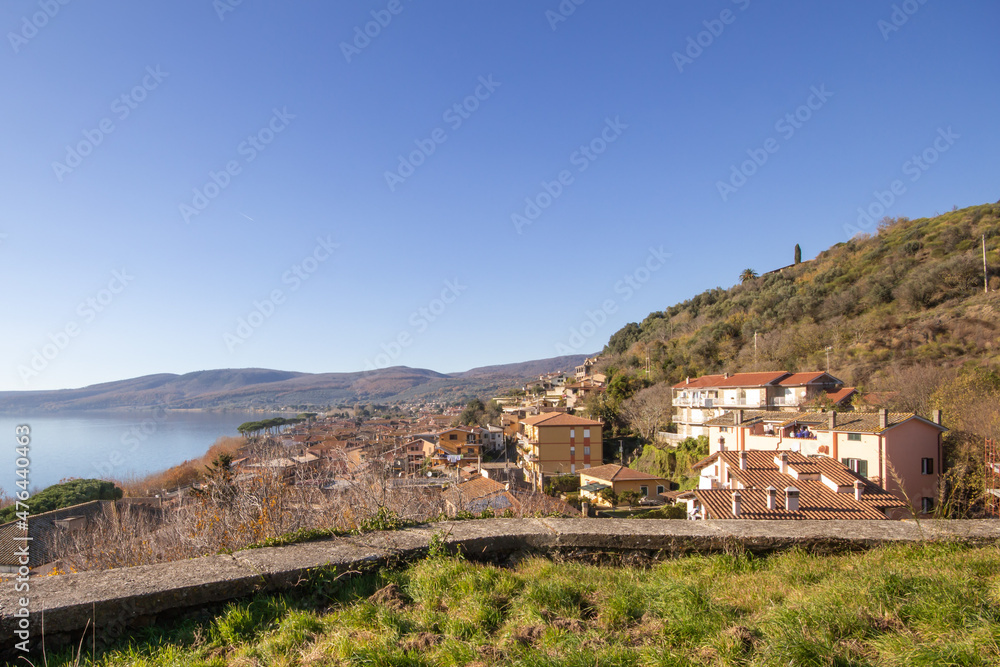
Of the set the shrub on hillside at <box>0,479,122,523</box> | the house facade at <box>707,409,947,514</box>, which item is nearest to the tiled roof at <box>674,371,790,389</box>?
the house facade at <box>707,409,947,514</box>

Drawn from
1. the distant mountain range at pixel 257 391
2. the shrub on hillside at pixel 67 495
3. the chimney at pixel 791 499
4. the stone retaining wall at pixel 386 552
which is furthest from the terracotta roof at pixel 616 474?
the distant mountain range at pixel 257 391

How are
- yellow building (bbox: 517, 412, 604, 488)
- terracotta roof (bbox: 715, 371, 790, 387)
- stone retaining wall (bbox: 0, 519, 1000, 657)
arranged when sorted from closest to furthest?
stone retaining wall (bbox: 0, 519, 1000, 657)
terracotta roof (bbox: 715, 371, 790, 387)
yellow building (bbox: 517, 412, 604, 488)

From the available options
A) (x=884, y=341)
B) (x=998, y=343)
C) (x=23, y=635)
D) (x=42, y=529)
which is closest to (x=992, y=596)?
(x=23, y=635)

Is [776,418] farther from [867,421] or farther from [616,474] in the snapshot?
[616,474]

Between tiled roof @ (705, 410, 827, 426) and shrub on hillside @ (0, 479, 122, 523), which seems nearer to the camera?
shrub on hillside @ (0, 479, 122, 523)

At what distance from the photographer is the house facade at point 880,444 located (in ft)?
55.5

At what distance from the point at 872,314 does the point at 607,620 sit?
134 feet

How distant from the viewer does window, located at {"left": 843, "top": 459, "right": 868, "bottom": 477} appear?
18.2 metres

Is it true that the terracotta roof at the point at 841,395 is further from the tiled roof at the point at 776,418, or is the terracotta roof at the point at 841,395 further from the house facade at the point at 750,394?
the tiled roof at the point at 776,418

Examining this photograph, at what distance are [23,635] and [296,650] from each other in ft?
4.03

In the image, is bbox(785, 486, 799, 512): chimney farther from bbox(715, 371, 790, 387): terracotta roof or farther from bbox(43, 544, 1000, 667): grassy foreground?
bbox(715, 371, 790, 387): terracotta roof

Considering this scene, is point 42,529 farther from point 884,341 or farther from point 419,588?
point 884,341

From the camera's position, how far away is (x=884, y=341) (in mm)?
31422

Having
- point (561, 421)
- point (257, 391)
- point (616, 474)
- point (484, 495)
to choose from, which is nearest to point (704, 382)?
point (561, 421)
